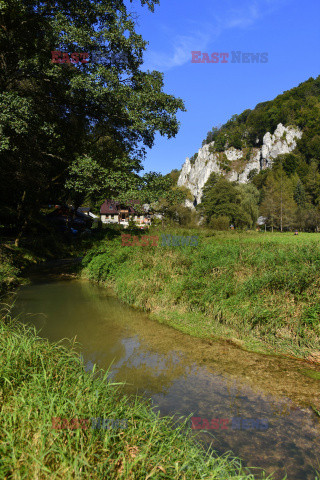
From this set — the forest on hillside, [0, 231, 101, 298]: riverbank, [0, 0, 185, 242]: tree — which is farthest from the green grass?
the forest on hillside

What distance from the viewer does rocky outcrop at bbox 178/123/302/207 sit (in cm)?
14088

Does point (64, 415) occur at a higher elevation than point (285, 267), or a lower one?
lower

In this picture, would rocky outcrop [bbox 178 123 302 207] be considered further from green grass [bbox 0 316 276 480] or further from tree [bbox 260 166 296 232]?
green grass [bbox 0 316 276 480]

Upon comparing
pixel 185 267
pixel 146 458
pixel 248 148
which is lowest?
pixel 146 458

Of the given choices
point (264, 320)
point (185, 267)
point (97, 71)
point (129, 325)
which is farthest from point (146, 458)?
point (97, 71)

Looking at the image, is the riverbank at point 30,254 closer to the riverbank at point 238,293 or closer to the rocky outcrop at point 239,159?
the riverbank at point 238,293

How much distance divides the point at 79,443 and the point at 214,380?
3225 millimetres

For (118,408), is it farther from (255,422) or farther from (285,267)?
(285,267)

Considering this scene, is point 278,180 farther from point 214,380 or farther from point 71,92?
point 214,380

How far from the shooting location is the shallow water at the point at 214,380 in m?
3.57

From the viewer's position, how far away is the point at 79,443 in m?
2.54

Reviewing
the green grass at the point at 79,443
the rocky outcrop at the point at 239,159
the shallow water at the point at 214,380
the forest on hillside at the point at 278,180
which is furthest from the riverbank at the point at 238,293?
the rocky outcrop at the point at 239,159

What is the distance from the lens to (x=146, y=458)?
260 centimetres

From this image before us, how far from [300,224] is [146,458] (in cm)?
7854
